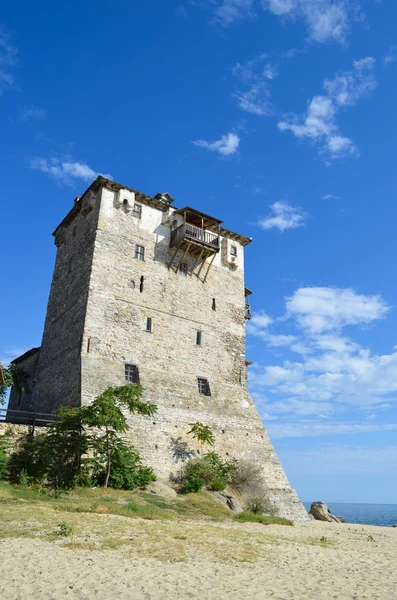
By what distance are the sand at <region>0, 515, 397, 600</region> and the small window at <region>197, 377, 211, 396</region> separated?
13.7 metres

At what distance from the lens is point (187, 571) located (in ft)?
29.0

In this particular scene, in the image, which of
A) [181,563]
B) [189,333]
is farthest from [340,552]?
[189,333]

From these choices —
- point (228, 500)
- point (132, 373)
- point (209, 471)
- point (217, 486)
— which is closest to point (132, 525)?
point (228, 500)

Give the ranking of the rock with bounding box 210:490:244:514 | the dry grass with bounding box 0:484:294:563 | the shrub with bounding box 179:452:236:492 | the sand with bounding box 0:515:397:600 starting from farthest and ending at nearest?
the shrub with bounding box 179:452:236:492 < the rock with bounding box 210:490:244:514 < the dry grass with bounding box 0:484:294:563 < the sand with bounding box 0:515:397:600

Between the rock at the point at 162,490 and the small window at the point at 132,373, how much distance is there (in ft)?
17.8

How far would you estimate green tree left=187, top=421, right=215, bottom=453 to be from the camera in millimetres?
23703

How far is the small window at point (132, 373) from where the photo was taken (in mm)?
23953

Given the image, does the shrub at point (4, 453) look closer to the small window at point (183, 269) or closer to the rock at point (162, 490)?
the rock at point (162, 490)

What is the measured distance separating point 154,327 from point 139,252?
4660mm

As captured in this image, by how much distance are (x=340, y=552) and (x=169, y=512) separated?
642cm

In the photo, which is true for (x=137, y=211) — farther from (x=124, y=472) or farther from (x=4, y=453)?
(x=4, y=453)

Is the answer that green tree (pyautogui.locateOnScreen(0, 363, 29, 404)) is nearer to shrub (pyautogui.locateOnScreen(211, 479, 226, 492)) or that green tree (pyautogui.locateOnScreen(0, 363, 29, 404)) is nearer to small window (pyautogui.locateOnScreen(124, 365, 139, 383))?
small window (pyautogui.locateOnScreen(124, 365, 139, 383))

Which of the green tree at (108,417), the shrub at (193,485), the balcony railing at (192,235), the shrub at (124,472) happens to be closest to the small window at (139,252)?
the balcony railing at (192,235)

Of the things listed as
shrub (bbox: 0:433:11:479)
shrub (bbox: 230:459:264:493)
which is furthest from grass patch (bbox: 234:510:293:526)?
shrub (bbox: 0:433:11:479)
